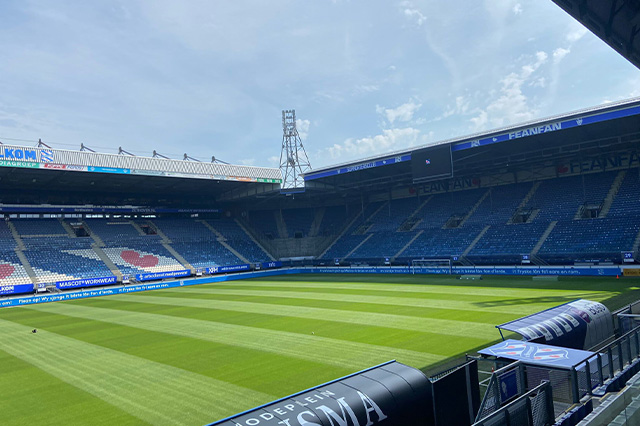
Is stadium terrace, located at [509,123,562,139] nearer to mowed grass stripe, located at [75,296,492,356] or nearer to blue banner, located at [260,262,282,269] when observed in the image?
mowed grass stripe, located at [75,296,492,356]

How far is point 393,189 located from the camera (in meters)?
53.1

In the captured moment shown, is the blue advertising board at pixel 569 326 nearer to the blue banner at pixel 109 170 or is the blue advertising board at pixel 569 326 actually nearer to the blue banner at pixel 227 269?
the blue banner at pixel 109 170

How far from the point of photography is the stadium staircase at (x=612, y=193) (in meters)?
33.5

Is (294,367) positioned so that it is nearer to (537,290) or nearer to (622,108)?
(537,290)

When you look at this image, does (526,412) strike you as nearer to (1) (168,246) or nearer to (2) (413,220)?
(2) (413,220)

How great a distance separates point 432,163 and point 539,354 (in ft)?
95.4

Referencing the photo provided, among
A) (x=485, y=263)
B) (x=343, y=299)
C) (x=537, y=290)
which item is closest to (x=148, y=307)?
(x=343, y=299)

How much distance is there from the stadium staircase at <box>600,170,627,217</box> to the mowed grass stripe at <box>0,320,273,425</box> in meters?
34.3

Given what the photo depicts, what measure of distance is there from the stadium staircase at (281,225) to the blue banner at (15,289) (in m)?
29.3

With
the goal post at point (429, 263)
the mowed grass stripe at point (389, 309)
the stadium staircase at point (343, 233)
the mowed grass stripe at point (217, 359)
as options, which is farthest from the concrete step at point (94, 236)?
the goal post at point (429, 263)

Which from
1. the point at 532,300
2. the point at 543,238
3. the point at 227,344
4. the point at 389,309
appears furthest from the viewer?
the point at 543,238

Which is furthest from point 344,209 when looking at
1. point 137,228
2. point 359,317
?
point 359,317

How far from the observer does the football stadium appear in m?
7.05

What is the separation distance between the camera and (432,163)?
35062mm
